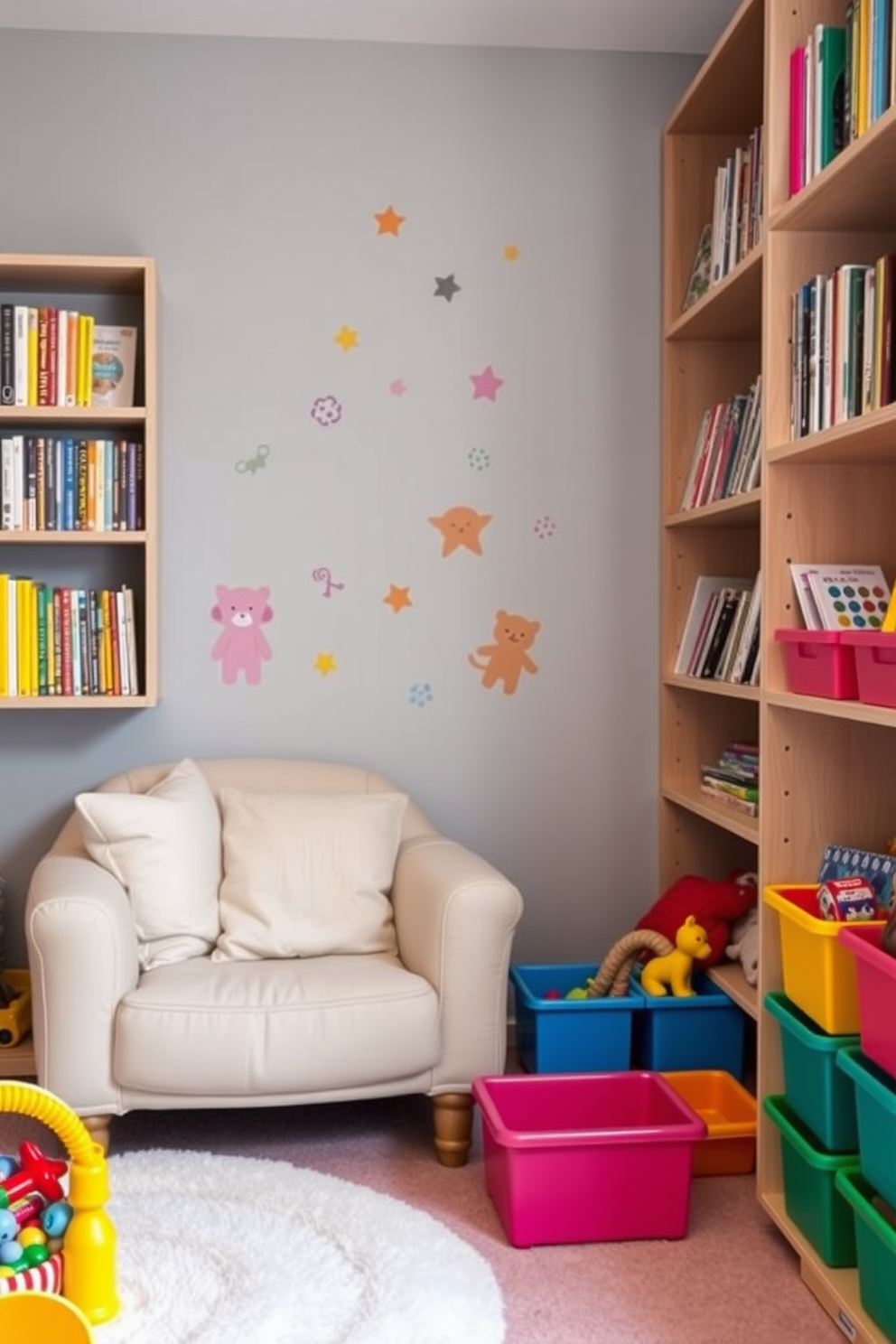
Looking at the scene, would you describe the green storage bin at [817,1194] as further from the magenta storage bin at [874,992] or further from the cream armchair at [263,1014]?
the cream armchair at [263,1014]

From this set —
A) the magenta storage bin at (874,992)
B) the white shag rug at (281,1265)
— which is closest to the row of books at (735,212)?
the magenta storage bin at (874,992)

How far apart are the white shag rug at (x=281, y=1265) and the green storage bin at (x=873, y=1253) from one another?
524 mm

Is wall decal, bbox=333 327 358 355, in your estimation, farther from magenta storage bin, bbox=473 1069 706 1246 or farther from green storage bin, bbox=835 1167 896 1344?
green storage bin, bbox=835 1167 896 1344

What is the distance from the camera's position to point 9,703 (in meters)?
2.96

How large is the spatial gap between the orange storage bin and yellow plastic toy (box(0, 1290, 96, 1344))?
3.79 ft

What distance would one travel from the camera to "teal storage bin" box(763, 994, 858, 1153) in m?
2.01

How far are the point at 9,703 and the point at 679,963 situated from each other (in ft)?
5.11

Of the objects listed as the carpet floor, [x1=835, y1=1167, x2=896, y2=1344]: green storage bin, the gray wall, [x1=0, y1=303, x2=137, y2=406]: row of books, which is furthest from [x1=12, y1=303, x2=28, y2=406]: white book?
[x1=835, y1=1167, x2=896, y2=1344]: green storage bin

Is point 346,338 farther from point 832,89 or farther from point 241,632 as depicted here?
point 832,89

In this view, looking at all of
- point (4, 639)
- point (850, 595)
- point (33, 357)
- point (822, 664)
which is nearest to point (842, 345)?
point (850, 595)

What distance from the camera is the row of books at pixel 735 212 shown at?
2777mm

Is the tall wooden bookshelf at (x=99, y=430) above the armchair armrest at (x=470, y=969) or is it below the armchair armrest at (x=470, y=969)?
above

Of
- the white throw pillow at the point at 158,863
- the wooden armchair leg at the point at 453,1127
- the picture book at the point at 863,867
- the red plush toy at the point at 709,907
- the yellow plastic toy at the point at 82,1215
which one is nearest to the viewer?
the yellow plastic toy at the point at 82,1215

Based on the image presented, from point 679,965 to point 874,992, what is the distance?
1046 millimetres
